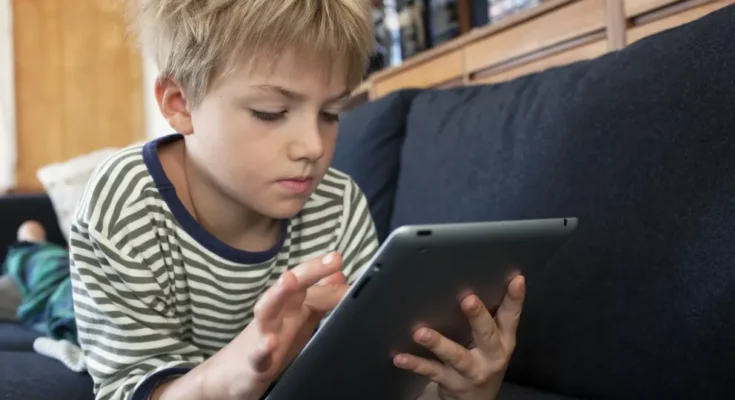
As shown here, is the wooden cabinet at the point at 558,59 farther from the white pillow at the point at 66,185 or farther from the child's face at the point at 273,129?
the white pillow at the point at 66,185

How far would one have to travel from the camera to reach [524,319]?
88cm

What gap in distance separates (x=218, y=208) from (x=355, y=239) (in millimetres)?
202

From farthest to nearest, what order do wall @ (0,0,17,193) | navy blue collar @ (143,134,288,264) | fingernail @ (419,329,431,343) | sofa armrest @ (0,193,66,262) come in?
wall @ (0,0,17,193) < sofa armrest @ (0,193,66,262) < navy blue collar @ (143,134,288,264) < fingernail @ (419,329,431,343)

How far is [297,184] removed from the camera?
779mm

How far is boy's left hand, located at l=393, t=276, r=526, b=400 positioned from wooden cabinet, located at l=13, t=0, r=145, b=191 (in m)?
3.18

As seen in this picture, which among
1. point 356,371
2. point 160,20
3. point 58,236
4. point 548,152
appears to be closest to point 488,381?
point 356,371

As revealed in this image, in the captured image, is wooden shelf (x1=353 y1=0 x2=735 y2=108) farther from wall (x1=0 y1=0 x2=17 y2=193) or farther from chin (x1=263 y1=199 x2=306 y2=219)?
wall (x1=0 y1=0 x2=17 y2=193)

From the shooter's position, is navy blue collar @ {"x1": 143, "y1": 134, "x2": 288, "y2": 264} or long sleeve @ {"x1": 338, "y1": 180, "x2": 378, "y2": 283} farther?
long sleeve @ {"x1": 338, "y1": 180, "x2": 378, "y2": 283}

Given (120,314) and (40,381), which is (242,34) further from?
(40,381)

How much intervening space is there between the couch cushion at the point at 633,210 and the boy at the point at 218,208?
0.44ft

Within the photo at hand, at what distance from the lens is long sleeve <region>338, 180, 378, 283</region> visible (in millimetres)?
→ 979

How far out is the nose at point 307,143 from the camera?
2.43ft

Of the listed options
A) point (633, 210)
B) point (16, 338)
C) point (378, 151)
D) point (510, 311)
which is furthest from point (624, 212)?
point (16, 338)

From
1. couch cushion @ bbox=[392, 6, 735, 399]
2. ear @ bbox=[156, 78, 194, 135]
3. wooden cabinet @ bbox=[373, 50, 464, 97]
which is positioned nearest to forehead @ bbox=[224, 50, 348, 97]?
ear @ bbox=[156, 78, 194, 135]
